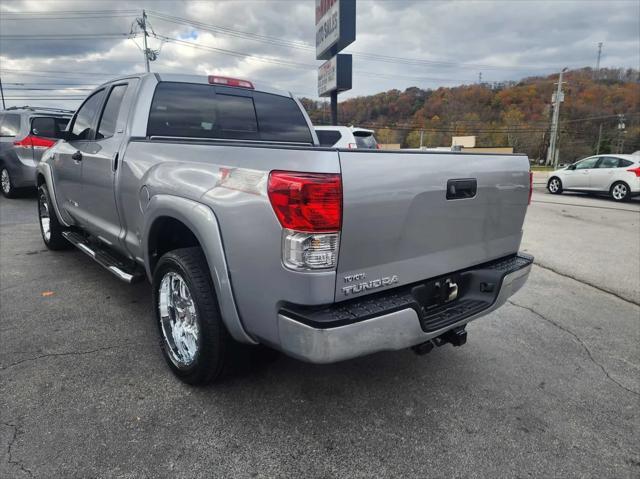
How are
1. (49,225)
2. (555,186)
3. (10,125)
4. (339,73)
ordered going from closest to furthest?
(49,225) → (10,125) → (339,73) → (555,186)

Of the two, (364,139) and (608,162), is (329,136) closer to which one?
(364,139)

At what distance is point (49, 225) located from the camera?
5555mm

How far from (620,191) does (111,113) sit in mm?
15441

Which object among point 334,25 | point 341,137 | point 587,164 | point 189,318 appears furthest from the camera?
point 587,164

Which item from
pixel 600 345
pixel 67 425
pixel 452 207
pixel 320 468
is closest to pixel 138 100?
pixel 67 425

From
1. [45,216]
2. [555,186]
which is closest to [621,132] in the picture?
[555,186]

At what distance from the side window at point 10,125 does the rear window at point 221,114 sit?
838 centimetres

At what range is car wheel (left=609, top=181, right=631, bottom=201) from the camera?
13.7m

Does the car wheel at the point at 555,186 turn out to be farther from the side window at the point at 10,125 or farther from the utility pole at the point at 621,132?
the utility pole at the point at 621,132

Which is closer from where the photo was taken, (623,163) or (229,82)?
(229,82)

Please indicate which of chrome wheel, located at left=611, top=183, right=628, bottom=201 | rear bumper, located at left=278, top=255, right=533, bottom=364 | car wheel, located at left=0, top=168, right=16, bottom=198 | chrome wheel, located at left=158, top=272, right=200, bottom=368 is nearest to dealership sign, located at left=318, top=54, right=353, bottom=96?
car wheel, located at left=0, top=168, right=16, bottom=198

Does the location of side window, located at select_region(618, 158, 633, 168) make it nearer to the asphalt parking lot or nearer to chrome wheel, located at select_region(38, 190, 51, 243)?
the asphalt parking lot

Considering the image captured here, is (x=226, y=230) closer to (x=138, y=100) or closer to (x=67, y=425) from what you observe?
(x=67, y=425)

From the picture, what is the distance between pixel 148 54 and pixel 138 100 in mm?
41120
